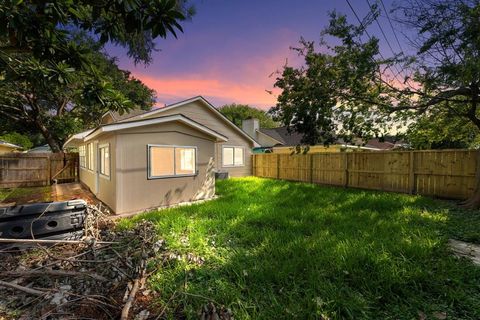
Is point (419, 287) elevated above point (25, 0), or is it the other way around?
point (25, 0)

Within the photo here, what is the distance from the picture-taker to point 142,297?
2.84m

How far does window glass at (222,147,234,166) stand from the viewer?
48.6 feet

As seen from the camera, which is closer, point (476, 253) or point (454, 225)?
point (476, 253)

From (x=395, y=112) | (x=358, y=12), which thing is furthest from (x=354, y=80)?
(x=395, y=112)

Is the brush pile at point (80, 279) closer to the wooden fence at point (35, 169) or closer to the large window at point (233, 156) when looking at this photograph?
the large window at point (233, 156)

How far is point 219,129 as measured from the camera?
14891 millimetres

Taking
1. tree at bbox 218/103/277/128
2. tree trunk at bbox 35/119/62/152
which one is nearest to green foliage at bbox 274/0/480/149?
tree trunk at bbox 35/119/62/152

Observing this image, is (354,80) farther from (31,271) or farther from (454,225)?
(31,271)

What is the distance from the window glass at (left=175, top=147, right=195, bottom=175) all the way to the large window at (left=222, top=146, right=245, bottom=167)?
640cm

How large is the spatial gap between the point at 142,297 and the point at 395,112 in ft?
30.7

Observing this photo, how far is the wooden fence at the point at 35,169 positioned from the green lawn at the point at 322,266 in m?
10.7

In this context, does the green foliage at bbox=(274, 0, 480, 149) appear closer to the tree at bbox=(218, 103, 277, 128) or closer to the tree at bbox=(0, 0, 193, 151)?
the tree at bbox=(0, 0, 193, 151)

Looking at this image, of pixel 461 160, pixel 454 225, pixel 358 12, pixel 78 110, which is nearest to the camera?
pixel 454 225

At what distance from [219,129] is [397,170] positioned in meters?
10.0
